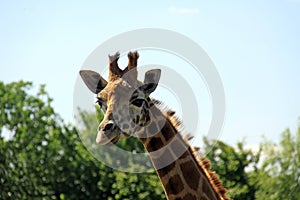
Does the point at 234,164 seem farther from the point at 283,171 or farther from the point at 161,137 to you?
the point at 161,137

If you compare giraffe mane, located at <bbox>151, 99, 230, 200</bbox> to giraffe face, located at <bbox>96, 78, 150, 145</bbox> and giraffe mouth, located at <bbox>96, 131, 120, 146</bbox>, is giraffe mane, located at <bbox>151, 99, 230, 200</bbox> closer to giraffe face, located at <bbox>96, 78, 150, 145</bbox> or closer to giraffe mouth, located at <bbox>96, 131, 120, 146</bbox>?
giraffe face, located at <bbox>96, 78, 150, 145</bbox>

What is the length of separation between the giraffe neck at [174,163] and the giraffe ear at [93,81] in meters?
0.91

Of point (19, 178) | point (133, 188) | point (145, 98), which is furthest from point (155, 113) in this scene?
point (19, 178)

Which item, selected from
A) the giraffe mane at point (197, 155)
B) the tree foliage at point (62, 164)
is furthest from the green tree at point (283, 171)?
the giraffe mane at point (197, 155)

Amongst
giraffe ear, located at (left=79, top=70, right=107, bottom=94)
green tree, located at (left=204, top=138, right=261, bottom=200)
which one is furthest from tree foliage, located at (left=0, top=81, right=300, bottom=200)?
giraffe ear, located at (left=79, top=70, right=107, bottom=94)

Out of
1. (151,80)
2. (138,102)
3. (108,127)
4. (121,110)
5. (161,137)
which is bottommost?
(161,137)

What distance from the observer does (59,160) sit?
38281 millimetres

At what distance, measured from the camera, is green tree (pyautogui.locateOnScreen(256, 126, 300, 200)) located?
2841cm

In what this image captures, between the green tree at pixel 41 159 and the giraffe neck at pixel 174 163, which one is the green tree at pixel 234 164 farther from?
the giraffe neck at pixel 174 163

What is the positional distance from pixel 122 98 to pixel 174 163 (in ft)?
3.85

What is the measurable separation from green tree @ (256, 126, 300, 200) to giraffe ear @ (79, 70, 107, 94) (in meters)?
19.0

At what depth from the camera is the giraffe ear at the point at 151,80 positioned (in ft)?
32.1

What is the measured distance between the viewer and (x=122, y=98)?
9.38m

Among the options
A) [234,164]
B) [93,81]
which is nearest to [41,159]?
[234,164]
